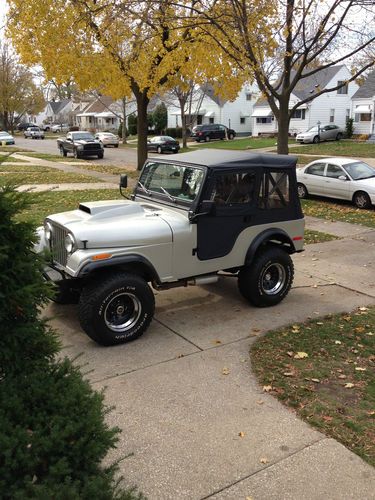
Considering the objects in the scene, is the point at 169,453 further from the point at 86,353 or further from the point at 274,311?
the point at 274,311

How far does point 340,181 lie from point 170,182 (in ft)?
31.4

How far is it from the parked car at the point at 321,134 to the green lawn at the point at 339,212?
2693 cm

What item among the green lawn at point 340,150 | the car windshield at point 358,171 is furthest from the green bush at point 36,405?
the green lawn at point 340,150

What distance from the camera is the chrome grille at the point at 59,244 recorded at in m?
4.96

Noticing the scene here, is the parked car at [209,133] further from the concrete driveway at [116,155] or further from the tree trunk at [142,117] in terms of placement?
the tree trunk at [142,117]

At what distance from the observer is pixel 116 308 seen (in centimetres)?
495

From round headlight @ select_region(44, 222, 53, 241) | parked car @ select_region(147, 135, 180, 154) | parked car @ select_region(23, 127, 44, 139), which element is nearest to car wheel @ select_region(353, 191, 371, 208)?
round headlight @ select_region(44, 222, 53, 241)

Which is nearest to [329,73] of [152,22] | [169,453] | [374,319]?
[152,22]

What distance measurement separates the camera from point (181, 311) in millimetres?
5988

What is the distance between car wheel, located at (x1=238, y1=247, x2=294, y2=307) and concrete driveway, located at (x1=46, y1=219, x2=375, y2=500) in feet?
0.52

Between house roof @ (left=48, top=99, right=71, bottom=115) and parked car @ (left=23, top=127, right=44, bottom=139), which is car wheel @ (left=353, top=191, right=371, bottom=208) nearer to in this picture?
parked car @ (left=23, top=127, right=44, bottom=139)

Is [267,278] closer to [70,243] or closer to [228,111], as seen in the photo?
[70,243]

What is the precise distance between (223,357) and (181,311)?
1.31 m

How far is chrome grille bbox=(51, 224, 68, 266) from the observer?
4.96 metres
